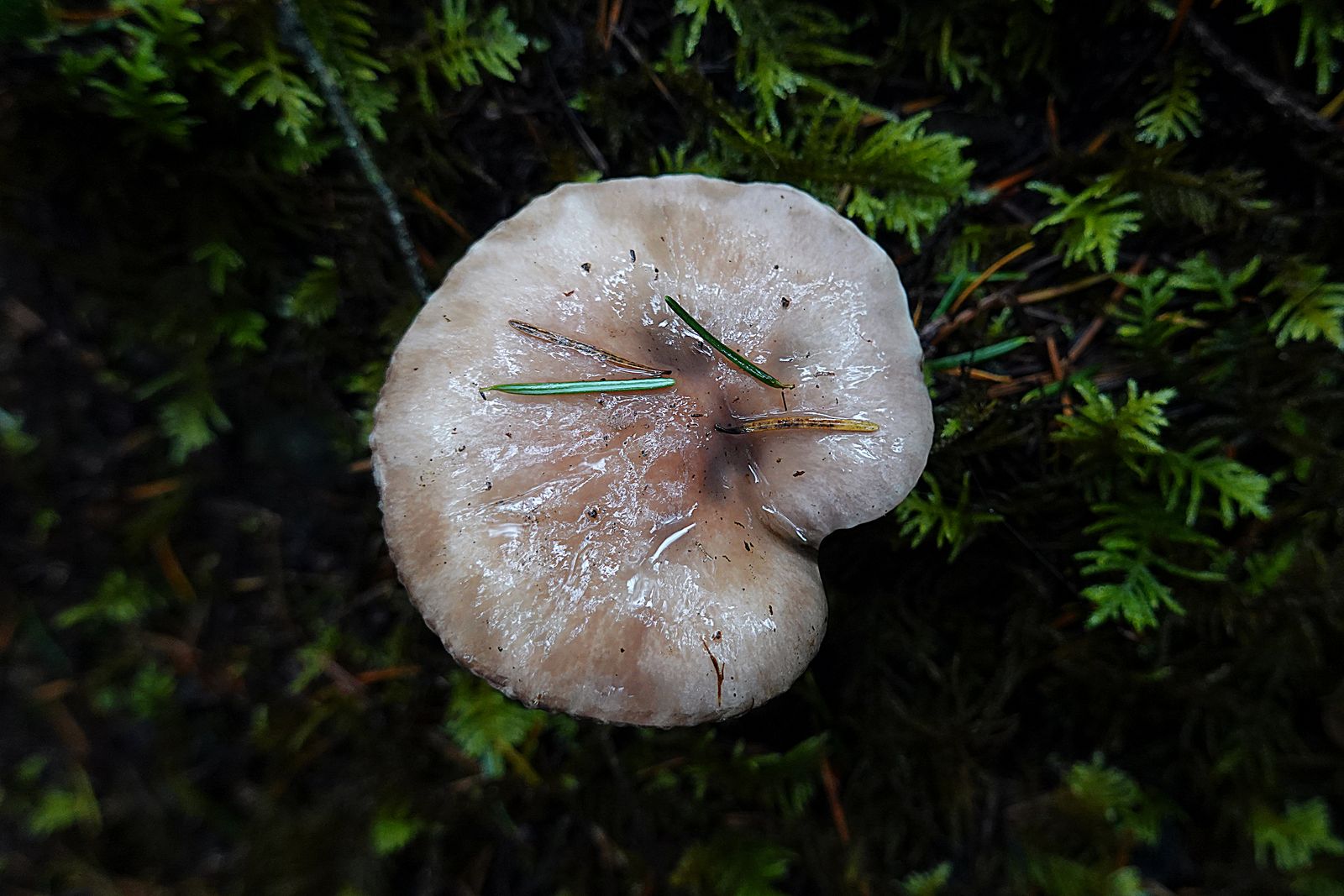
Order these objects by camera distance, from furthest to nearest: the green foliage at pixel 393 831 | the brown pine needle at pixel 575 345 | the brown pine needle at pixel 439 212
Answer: the green foliage at pixel 393 831, the brown pine needle at pixel 439 212, the brown pine needle at pixel 575 345

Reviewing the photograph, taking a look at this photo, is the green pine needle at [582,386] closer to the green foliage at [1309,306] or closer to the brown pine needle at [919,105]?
the brown pine needle at [919,105]

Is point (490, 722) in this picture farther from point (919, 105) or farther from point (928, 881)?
point (919, 105)

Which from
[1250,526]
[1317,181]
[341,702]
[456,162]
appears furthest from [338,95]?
[1250,526]

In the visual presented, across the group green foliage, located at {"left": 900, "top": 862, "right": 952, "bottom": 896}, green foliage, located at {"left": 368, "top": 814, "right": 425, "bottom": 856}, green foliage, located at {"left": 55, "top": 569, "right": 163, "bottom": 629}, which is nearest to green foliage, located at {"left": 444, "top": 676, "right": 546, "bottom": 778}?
green foliage, located at {"left": 368, "top": 814, "right": 425, "bottom": 856}

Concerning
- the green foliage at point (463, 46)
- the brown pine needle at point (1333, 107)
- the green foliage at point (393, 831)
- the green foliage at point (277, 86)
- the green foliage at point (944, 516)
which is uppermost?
the brown pine needle at point (1333, 107)

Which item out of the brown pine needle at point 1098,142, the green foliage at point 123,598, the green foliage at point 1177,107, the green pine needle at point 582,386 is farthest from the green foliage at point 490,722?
the green foliage at point 1177,107

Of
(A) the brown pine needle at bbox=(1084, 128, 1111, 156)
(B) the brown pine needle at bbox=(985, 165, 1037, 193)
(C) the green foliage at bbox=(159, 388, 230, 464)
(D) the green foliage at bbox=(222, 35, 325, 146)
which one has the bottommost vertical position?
(C) the green foliage at bbox=(159, 388, 230, 464)

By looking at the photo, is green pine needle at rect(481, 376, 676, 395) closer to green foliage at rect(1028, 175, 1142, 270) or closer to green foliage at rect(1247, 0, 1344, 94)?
green foliage at rect(1028, 175, 1142, 270)

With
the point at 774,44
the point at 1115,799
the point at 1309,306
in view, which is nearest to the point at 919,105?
the point at 774,44

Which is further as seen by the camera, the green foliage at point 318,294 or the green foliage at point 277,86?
the green foliage at point 318,294
